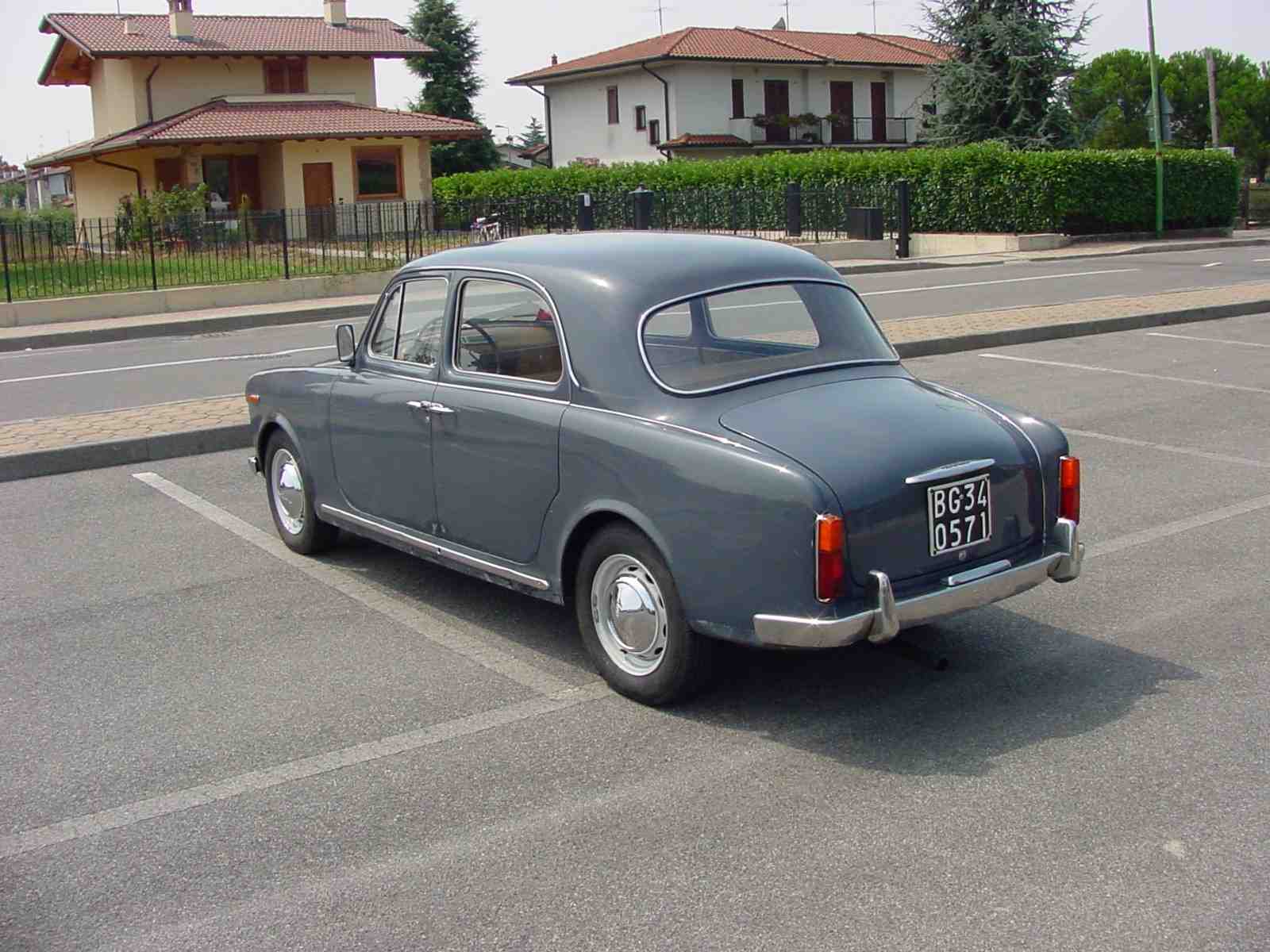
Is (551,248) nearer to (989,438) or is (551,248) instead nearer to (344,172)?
(989,438)

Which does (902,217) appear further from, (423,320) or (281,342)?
(423,320)

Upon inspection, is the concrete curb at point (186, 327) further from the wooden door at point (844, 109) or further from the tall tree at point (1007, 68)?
the wooden door at point (844, 109)

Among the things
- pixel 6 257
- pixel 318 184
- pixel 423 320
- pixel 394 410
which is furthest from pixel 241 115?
pixel 394 410

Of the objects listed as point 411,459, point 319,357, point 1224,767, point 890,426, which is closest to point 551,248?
point 411,459

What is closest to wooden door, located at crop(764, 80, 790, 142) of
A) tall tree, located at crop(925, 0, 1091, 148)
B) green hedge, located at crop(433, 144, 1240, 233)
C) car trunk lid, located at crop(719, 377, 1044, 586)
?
tall tree, located at crop(925, 0, 1091, 148)

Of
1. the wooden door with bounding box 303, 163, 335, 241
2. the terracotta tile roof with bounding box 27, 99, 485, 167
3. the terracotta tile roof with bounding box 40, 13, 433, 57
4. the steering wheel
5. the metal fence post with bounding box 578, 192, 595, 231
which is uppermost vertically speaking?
the terracotta tile roof with bounding box 40, 13, 433, 57

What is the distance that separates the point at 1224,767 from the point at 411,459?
3.36 metres

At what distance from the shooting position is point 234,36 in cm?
4741

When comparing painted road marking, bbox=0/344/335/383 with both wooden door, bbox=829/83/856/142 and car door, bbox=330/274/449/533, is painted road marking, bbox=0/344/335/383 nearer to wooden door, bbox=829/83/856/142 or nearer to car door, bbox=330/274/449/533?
car door, bbox=330/274/449/533

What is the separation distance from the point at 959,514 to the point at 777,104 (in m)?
56.9

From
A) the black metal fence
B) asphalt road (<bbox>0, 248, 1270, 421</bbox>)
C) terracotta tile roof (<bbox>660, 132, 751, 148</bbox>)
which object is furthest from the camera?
terracotta tile roof (<bbox>660, 132, 751, 148</bbox>)

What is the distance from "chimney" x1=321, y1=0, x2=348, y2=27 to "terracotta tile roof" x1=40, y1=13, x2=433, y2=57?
0.85 ft

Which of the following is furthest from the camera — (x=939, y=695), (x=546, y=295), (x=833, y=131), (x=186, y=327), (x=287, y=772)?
(x=833, y=131)

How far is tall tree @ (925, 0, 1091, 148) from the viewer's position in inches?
1708
